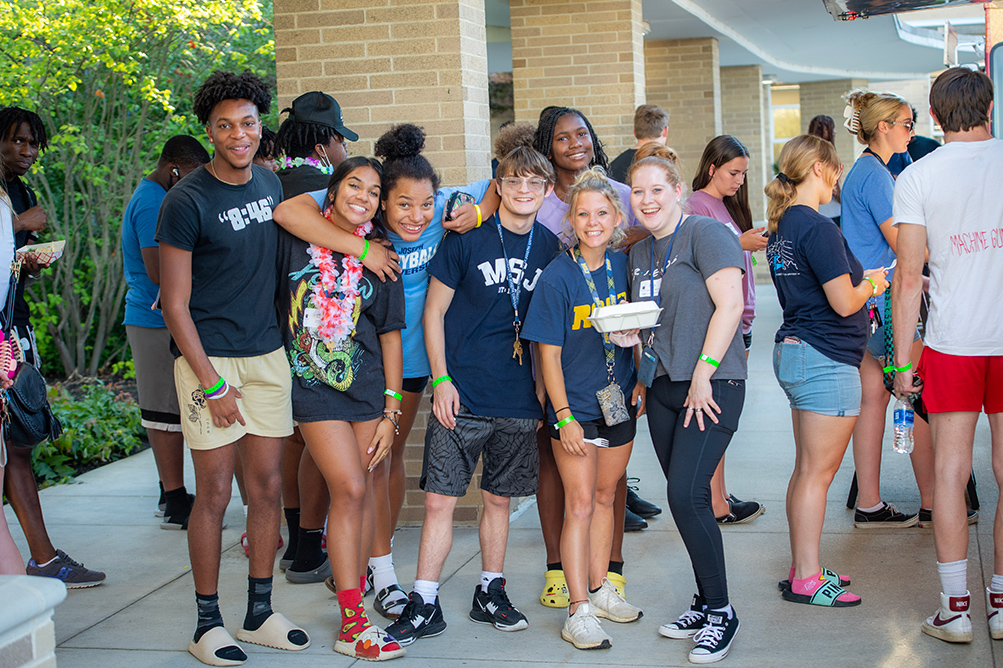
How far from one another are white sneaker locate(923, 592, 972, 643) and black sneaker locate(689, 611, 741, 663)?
2.35 ft

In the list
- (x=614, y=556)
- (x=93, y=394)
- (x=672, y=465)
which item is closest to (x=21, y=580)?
(x=672, y=465)

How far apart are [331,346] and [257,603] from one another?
1.04 metres

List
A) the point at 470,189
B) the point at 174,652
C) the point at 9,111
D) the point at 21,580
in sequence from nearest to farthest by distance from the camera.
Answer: the point at 21,580, the point at 174,652, the point at 470,189, the point at 9,111

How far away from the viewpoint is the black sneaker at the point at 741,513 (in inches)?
195

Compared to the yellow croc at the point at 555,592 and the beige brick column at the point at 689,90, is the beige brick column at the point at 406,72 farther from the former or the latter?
the beige brick column at the point at 689,90

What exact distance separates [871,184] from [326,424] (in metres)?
2.78

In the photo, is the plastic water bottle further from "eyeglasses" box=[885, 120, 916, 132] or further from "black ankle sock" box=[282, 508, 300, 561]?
"black ankle sock" box=[282, 508, 300, 561]

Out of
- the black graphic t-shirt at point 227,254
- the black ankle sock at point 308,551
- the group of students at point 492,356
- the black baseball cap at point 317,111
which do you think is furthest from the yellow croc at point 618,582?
the black baseball cap at point 317,111

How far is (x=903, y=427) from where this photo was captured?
3.93 metres

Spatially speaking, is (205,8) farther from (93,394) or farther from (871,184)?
(871,184)

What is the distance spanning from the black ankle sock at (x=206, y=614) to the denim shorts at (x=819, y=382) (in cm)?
232

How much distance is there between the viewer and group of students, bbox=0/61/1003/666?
3.48 metres

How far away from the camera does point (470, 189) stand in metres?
4.01

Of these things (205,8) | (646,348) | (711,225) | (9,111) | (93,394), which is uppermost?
(205,8)
